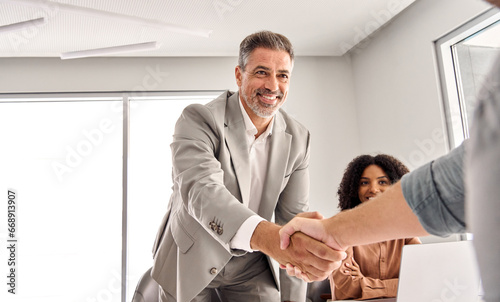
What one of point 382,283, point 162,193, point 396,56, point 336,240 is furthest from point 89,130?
point 336,240

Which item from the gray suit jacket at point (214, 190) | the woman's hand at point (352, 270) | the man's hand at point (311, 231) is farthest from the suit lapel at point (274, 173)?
the woman's hand at point (352, 270)

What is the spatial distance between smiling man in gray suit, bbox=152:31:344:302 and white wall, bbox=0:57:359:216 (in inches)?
106

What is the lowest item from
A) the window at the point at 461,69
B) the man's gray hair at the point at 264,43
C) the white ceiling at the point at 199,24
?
the man's gray hair at the point at 264,43

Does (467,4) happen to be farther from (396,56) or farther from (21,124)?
(21,124)

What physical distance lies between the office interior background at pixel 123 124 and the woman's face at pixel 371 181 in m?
1.25

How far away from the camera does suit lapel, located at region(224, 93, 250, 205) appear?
155 centimetres

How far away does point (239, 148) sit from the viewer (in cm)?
158

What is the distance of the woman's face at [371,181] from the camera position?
2.65 meters

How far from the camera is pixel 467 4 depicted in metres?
2.93

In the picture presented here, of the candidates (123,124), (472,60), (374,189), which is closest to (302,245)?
(374,189)

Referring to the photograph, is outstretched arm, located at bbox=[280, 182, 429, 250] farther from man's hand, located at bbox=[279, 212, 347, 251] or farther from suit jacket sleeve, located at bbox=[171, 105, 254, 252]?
suit jacket sleeve, located at bbox=[171, 105, 254, 252]

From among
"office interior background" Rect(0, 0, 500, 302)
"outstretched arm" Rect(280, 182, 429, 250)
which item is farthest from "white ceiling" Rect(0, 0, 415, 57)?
"outstretched arm" Rect(280, 182, 429, 250)

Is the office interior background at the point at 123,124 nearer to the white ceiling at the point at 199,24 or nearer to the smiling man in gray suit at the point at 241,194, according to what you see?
the white ceiling at the point at 199,24

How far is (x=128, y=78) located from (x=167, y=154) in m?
0.94
